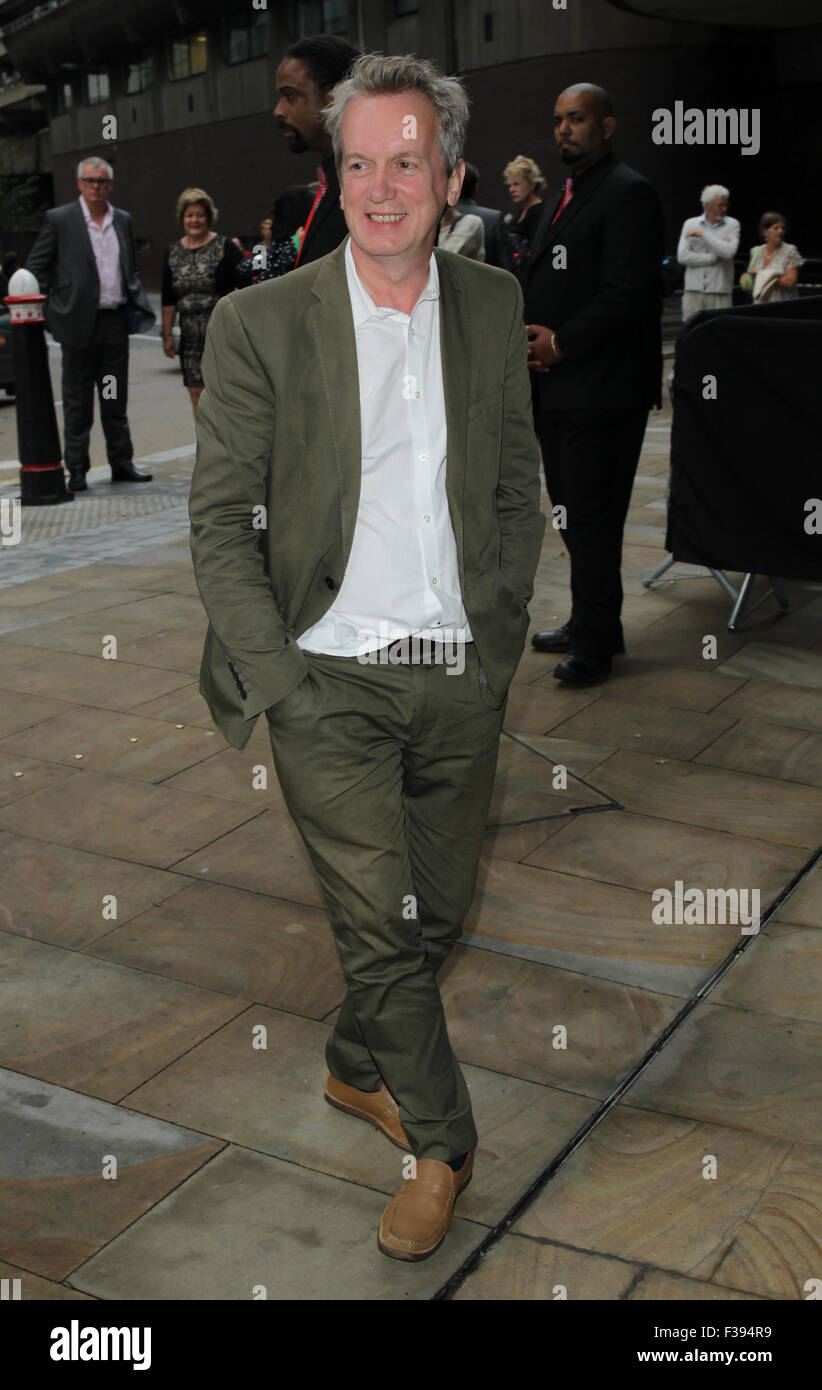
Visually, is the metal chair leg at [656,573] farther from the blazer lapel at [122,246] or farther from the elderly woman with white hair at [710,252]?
the elderly woman with white hair at [710,252]

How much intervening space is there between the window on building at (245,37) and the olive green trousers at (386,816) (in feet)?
122

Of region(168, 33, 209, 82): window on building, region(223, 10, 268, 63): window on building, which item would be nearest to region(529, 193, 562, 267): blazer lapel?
region(223, 10, 268, 63): window on building

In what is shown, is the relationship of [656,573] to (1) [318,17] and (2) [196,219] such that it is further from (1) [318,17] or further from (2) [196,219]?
(1) [318,17]

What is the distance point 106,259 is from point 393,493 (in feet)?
27.4

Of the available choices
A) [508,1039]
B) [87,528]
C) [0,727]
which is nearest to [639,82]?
[87,528]

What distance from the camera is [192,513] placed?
273 centimetres

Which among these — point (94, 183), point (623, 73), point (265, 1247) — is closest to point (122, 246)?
point (94, 183)

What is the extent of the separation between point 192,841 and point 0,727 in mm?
1448

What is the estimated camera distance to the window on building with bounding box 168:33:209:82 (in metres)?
39.6

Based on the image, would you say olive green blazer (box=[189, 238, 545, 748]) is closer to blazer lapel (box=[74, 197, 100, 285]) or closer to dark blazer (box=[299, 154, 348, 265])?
dark blazer (box=[299, 154, 348, 265])

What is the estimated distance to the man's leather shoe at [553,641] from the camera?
21.9ft

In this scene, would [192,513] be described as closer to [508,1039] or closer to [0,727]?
[508,1039]

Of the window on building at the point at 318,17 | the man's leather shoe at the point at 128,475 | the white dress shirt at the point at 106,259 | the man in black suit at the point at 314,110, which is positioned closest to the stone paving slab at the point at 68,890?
the man in black suit at the point at 314,110
